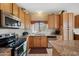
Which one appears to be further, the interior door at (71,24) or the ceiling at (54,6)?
the interior door at (71,24)

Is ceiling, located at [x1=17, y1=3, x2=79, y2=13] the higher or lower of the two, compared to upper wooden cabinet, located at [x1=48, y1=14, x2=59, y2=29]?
higher

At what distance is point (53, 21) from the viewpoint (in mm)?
6074

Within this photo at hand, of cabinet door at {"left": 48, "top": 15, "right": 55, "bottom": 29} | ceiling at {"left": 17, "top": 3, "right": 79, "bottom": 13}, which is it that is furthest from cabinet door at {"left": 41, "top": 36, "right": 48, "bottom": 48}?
ceiling at {"left": 17, "top": 3, "right": 79, "bottom": 13}

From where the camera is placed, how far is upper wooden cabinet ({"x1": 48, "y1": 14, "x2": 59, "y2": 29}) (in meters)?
5.98

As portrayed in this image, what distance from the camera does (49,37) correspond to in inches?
231

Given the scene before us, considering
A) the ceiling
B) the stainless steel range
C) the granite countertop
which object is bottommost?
the stainless steel range

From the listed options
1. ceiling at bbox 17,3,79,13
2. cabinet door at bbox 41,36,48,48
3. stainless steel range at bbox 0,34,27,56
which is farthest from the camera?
cabinet door at bbox 41,36,48,48

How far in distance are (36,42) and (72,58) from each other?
15.8ft

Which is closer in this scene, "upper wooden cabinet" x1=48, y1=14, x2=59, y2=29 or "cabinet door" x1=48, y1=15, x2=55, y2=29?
"upper wooden cabinet" x1=48, y1=14, x2=59, y2=29

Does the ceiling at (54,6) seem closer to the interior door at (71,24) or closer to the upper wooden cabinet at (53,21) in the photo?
the interior door at (71,24)

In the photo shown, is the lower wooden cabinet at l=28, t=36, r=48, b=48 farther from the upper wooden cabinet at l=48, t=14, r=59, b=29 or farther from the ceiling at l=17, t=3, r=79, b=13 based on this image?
the ceiling at l=17, t=3, r=79, b=13

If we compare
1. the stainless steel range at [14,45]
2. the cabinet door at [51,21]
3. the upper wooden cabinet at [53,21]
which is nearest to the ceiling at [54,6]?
the upper wooden cabinet at [53,21]

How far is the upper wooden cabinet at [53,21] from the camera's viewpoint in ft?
19.6

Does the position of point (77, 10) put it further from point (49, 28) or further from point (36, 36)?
point (36, 36)
